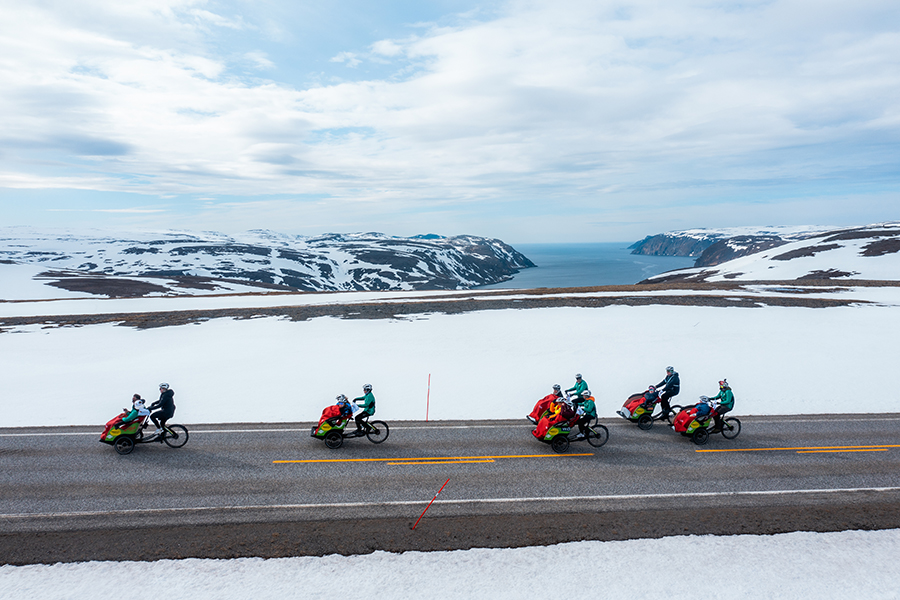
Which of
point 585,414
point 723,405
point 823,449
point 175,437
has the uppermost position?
point 723,405

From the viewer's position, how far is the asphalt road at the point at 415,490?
30.9ft

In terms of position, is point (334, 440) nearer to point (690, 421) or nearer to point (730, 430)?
point (690, 421)

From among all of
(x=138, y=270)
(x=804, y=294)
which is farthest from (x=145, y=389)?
(x=138, y=270)

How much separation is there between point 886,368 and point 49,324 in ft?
179

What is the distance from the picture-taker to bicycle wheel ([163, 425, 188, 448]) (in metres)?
13.8

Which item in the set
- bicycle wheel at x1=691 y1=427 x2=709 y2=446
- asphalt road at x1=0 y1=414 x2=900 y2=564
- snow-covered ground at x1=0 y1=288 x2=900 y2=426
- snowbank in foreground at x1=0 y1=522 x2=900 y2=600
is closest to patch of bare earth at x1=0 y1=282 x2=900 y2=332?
snow-covered ground at x1=0 y1=288 x2=900 y2=426

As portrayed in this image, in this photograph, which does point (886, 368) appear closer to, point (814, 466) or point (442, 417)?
point (814, 466)

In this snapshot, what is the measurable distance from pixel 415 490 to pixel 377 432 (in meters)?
3.37

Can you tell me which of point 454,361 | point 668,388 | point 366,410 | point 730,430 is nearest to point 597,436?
point 668,388

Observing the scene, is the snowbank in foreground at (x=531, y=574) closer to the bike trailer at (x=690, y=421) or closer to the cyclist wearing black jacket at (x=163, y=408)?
the bike trailer at (x=690, y=421)

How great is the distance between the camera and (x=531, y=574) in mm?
8406

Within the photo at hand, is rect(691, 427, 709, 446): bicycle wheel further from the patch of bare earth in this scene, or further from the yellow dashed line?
the patch of bare earth

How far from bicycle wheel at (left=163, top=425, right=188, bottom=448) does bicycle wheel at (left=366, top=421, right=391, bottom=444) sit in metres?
5.97

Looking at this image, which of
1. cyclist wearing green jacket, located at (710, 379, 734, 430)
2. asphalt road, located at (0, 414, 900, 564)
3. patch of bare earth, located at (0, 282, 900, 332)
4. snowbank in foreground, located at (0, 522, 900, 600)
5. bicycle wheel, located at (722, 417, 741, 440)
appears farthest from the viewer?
patch of bare earth, located at (0, 282, 900, 332)
